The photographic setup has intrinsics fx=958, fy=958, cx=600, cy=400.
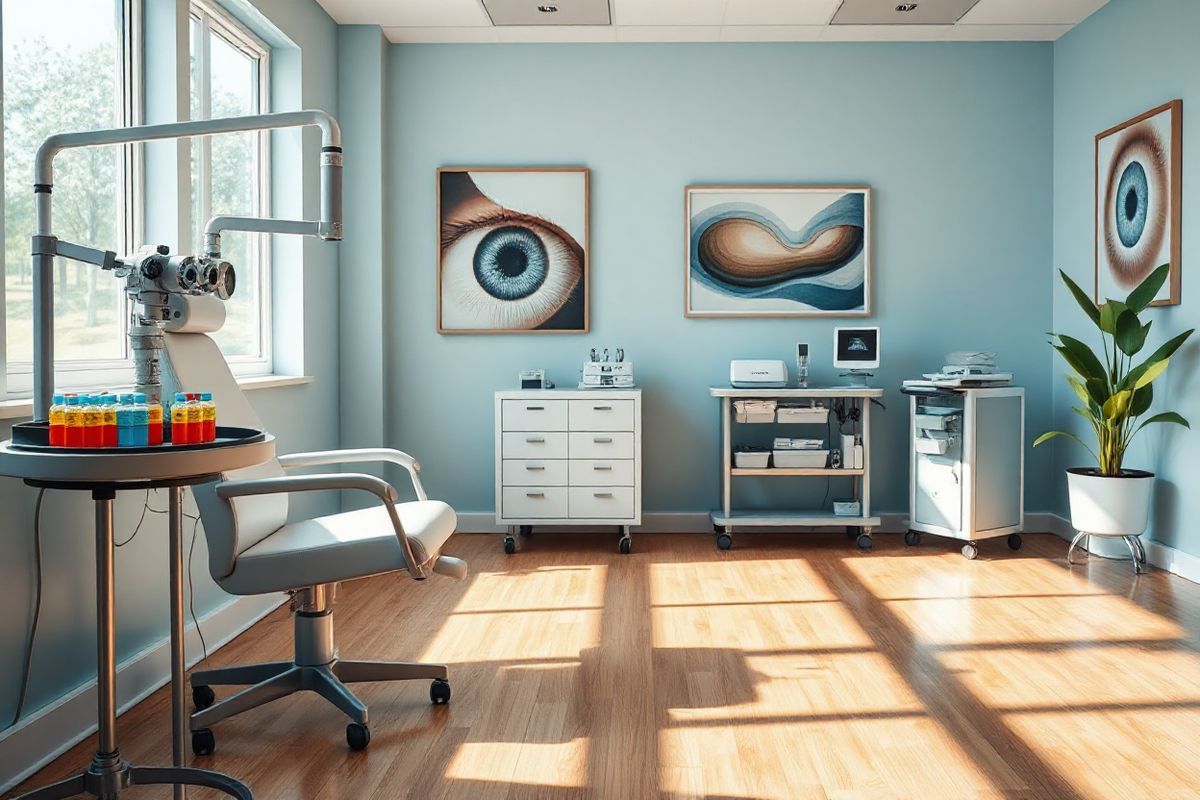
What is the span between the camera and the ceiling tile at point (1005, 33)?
4.62 m

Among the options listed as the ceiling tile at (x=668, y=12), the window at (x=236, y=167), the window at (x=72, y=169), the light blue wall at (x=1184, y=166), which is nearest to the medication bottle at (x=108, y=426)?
the window at (x=72, y=169)

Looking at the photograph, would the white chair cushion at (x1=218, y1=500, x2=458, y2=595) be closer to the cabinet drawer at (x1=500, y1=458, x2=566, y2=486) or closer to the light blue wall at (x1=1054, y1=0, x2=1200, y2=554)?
the cabinet drawer at (x1=500, y1=458, x2=566, y2=486)

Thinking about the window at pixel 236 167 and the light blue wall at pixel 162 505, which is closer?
the light blue wall at pixel 162 505

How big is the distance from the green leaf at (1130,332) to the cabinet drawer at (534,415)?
236 cm

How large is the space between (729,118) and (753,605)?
8.38 ft

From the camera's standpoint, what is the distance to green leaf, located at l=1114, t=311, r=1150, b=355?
3848 mm

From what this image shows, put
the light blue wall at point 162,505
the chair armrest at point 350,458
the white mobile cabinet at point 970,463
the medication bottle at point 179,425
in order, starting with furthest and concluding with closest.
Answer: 1. the white mobile cabinet at point 970,463
2. the chair armrest at point 350,458
3. the light blue wall at point 162,505
4. the medication bottle at point 179,425

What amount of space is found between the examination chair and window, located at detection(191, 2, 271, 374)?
1.16 meters

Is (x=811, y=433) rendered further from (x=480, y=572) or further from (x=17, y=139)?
(x=17, y=139)

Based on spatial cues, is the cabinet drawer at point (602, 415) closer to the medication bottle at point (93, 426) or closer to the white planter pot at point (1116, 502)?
the white planter pot at point (1116, 502)

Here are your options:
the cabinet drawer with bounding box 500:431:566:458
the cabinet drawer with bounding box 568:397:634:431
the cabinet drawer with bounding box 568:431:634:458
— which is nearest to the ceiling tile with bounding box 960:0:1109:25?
the cabinet drawer with bounding box 568:397:634:431

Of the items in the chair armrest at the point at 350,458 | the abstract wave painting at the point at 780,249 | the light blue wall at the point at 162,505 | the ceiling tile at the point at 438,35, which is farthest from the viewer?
the abstract wave painting at the point at 780,249

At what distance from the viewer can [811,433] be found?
4879 millimetres

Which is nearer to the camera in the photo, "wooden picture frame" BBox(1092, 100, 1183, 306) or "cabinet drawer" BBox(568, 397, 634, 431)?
"wooden picture frame" BBox(1092, 100, 1183, 306)
